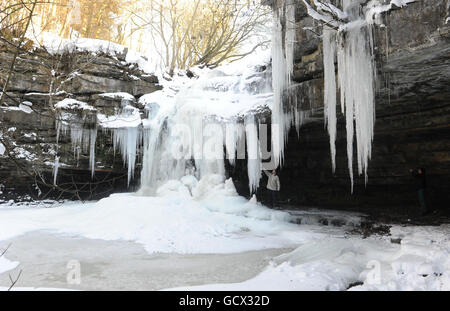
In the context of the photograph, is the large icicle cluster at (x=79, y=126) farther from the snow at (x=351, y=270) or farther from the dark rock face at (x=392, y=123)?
the snow at (x=351, y=270)

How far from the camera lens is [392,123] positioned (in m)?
8.33

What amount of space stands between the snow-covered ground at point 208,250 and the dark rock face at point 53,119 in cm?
288

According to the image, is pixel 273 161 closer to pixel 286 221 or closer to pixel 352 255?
pixel 286 221

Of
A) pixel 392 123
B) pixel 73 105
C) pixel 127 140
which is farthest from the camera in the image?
pixel 127 140

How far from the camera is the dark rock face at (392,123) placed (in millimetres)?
4738

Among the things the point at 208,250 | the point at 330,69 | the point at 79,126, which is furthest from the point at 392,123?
the point at 79,126

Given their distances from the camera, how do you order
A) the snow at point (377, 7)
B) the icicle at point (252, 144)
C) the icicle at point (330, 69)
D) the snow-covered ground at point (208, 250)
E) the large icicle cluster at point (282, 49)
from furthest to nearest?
the icicle at point (252, 144) < the large icicle cluster at point (282, 49) < the icicle at point (330, 69) < the snow at point (377, 7) < the snow-covered ground at point (208, 250)

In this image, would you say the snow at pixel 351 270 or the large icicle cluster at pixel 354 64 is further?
the large icicle cluster at pixel 354 64

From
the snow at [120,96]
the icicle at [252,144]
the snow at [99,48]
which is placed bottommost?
the icicle at [252,144]

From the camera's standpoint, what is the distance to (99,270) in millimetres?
3908

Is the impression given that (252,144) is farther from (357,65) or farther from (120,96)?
(120,96)

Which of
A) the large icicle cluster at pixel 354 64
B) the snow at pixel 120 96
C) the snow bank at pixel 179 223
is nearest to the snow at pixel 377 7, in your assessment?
the large icicle cluster at pixel 354 64

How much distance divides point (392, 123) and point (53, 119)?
11224 millimetres
